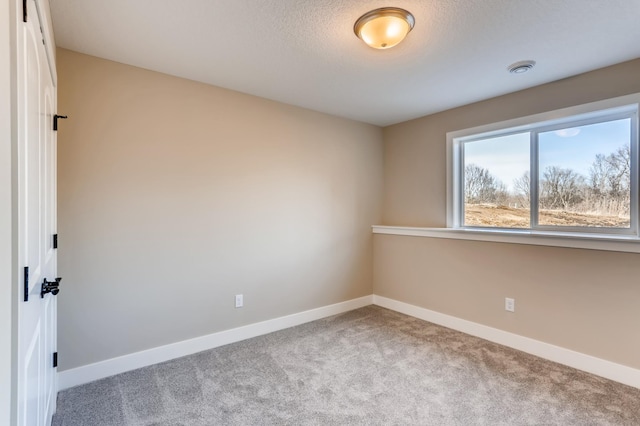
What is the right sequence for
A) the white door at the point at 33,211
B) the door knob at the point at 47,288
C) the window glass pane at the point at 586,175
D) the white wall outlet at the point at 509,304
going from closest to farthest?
the white door at the point at 33,211
the door knob at the point at 47,288
the window glass pane at the point at 586,175
the white wall outlet at the point at 509,304

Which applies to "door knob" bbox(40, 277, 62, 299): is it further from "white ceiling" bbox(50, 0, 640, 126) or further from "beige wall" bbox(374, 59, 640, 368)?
"beige wall" bbox(374, 59, 640, 368)

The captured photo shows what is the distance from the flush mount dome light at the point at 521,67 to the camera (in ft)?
7.95

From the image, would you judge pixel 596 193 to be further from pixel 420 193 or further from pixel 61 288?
pixel 61 288

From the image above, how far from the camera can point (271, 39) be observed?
213cm

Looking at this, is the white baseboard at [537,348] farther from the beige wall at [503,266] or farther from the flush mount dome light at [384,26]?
the flush mount dome light at [384,26]

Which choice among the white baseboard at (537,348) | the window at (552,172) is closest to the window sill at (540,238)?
the window at (552,172)

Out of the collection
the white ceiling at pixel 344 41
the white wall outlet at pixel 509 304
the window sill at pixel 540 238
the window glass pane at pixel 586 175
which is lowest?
the white wall outlet at pixel 509 304

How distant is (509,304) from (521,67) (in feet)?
6.83

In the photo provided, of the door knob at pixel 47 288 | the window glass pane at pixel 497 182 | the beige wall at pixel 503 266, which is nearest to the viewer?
the door knob at pixel 47 288

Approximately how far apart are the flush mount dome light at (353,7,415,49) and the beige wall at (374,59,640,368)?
1.34 meters

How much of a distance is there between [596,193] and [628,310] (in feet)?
3.10

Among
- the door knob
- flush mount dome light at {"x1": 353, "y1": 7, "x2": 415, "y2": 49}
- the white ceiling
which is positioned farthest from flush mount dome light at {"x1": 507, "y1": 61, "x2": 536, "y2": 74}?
the door knob

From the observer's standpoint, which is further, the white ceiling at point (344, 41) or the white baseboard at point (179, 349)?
the white baseboard at point (179, 349)

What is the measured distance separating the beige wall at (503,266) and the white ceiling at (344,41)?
22 cm
